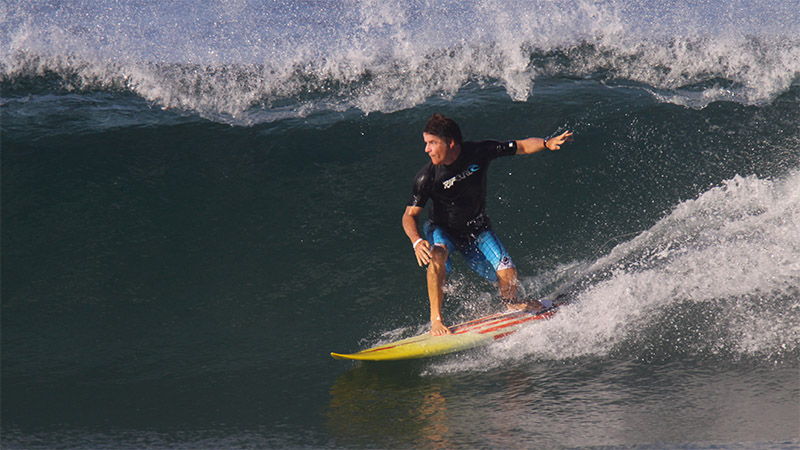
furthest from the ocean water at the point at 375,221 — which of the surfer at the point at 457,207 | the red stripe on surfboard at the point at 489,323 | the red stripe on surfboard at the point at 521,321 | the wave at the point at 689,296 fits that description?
the surfer at the point at 457,207

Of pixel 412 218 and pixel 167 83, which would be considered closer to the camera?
pixel 412 218

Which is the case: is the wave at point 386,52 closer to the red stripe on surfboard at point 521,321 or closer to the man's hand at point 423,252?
the red stripe on surfboard at point 521,321

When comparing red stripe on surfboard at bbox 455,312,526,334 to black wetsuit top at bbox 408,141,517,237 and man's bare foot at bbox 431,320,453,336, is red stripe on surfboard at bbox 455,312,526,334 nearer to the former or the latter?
man's bare foot at bbox 431,320,453,336

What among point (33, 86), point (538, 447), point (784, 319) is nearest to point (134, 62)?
point (33, 86)

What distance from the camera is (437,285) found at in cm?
465

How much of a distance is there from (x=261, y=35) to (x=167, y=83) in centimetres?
181

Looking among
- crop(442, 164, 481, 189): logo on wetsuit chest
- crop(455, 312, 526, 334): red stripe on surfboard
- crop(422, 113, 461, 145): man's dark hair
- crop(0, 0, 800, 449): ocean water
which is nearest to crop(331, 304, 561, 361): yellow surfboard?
crop(455, 312, 526, 334): red stripe on surfboard

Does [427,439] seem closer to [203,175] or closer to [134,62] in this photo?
[203,175]

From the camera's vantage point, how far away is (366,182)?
7035mm

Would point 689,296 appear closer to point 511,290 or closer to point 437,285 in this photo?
point 511,290

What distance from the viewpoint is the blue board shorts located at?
4957 mm

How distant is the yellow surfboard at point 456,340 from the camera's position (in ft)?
15.4

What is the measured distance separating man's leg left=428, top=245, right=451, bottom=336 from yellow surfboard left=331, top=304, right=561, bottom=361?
0.31ft

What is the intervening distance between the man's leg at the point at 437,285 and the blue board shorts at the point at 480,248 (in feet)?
0.47
